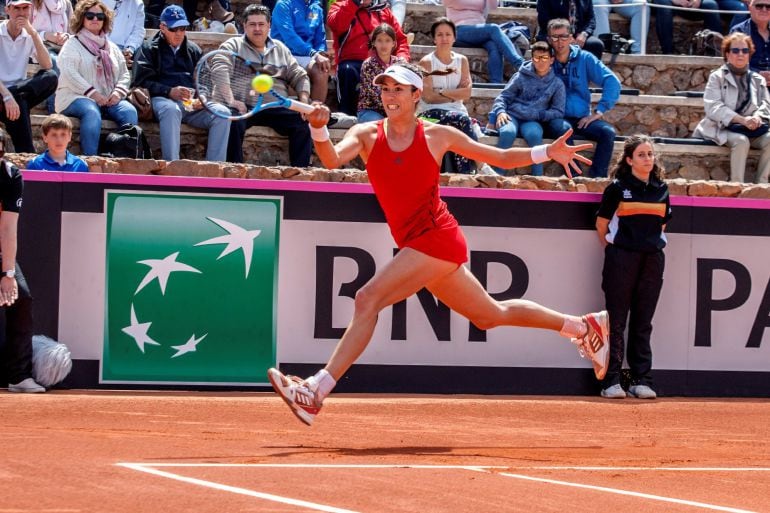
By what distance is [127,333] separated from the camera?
36.3 ft

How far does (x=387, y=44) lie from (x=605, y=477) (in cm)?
725

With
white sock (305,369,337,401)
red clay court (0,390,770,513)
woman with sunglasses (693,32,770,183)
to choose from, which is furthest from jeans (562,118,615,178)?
white sock (305,369,337,401)

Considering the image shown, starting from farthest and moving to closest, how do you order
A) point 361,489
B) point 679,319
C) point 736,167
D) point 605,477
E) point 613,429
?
1. point 736,167
2. point 679,319
3. point 613,429
4. point 605,477
5. point 361,489

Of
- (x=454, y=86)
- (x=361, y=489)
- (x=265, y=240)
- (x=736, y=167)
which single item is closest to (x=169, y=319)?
(x=265, y=240)

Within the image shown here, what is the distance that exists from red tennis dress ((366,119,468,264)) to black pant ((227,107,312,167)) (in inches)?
190

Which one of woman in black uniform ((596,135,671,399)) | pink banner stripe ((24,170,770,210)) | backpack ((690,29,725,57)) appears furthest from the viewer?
backpack ((690,29,725,57))

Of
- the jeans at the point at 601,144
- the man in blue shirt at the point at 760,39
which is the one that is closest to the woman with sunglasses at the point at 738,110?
the man in blue shirt at the point at 760,39

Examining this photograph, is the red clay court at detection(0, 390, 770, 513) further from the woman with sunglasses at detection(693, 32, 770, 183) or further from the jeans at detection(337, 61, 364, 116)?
the jeans at detection(337, 61, 364, 116)

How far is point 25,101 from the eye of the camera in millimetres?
12523

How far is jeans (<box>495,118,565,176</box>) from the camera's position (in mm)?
13773

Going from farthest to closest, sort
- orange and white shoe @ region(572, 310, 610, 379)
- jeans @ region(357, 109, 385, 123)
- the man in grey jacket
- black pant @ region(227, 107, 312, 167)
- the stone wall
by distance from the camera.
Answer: jeans @ region(357, 109, 385, 123)
black pant @ region(227, 107, 312, 167)
the man in grey jacket
the stone wall
orange and white shoe @ region(572, 310, 610, 379)

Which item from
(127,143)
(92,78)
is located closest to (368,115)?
(127,143)

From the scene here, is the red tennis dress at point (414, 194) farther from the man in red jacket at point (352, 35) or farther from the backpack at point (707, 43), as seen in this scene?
the backpack at point (707, 43)

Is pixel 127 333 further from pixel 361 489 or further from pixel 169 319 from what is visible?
pixel 361 489
